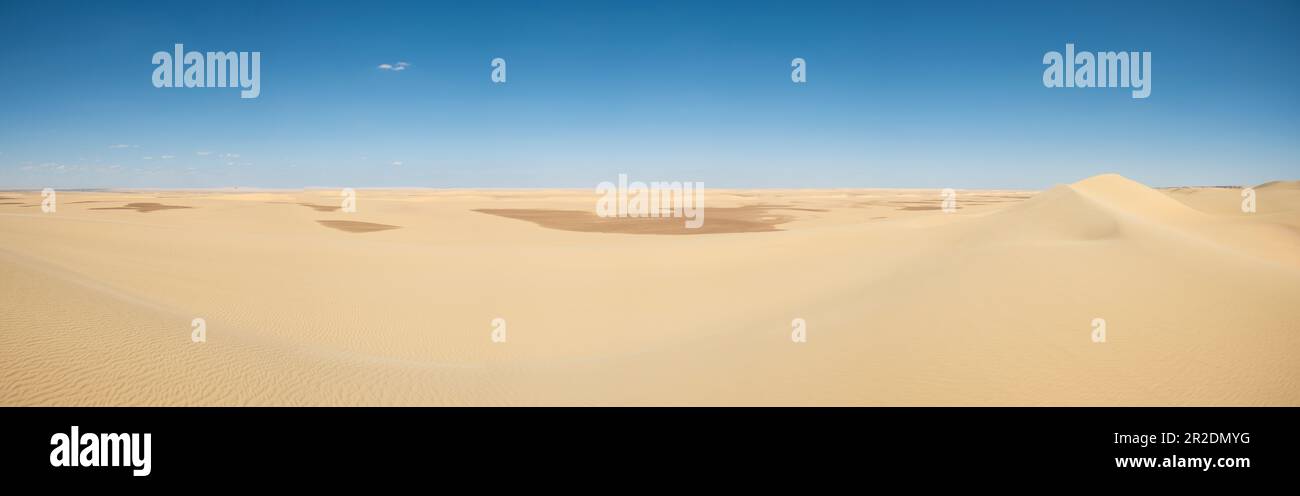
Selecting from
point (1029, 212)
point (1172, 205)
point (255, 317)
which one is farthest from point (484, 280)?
point (1172, 205)

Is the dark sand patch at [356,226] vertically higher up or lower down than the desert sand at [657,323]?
higher up

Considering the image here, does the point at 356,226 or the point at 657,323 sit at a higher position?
the point at 356,226

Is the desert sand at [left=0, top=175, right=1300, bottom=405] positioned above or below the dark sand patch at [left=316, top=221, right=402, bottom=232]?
below

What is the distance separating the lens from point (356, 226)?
42281mm

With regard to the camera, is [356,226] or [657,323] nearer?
[657,323]

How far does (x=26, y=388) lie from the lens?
6641 millimetres

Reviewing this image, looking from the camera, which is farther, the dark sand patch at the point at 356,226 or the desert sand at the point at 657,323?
the dark sand patch at the point at 356,226

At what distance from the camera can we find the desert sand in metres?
8.09

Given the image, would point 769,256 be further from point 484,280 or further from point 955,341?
point 955,341

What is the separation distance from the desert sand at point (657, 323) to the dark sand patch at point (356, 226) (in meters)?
15.3

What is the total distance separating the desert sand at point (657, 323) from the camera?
8.09 metres

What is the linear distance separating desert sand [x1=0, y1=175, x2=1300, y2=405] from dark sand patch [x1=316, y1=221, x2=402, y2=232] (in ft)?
50.3

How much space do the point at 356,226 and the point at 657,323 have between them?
3671cm
